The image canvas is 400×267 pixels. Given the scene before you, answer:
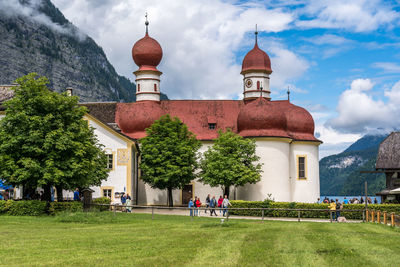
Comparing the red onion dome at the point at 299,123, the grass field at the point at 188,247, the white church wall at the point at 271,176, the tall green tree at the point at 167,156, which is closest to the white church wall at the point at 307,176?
the red onion dome at the point at 299,123

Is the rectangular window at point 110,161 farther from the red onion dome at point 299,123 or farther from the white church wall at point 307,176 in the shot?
the red onion dome at point 299,123

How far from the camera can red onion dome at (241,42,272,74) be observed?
60.8 m

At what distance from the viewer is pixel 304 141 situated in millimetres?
55281

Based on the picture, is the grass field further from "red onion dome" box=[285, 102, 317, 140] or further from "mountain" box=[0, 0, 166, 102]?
"mountain" box=[0, 0, 166, 102]

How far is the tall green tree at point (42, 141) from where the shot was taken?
32.2 meters

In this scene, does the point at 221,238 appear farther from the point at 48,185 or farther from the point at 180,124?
the point at 180,124

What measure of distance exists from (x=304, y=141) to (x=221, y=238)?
121 ft

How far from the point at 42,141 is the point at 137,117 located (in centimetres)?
2370

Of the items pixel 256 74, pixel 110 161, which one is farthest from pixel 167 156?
pixel 256 74

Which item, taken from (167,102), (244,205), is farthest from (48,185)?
(167,102)

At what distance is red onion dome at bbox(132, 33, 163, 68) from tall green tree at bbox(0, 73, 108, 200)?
83.0ft

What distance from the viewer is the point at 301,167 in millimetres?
55156

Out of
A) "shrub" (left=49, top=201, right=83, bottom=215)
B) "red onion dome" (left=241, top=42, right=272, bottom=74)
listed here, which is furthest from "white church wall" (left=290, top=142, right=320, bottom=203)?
"shrub" (left=49, top=201, right=83, bottom=215)

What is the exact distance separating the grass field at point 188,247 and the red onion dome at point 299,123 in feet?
107
